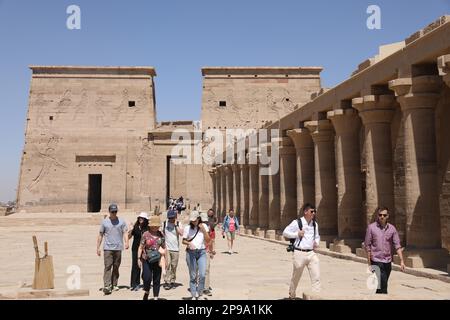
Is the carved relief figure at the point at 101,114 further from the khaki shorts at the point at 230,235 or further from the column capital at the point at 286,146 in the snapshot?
the khaki shorts at the point at 230,235

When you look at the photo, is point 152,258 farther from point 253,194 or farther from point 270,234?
point 253,194

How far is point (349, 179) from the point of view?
12219 mm

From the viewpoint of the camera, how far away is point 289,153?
17500 millimetres

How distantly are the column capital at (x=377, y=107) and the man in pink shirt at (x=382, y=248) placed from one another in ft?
16.1

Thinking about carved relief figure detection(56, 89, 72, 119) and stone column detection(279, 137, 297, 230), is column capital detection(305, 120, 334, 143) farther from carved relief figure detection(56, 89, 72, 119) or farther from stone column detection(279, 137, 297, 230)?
carved relief figure detection(56, 89, 72, 119)

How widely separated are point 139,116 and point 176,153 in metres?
4.54

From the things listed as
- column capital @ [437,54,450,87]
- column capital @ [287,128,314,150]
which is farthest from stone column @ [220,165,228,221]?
column capital @ [437,54,450,87]

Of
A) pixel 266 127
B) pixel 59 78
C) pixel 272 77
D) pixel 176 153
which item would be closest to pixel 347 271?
pixel 266 127

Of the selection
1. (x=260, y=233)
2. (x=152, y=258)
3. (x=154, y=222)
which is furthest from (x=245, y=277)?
(x=260, y=233)

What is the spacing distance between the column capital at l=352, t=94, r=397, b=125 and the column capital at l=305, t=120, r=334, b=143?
2786 mm

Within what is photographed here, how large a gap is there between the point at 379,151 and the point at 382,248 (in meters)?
5.05

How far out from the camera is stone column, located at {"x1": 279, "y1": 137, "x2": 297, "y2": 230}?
17289 millimetres

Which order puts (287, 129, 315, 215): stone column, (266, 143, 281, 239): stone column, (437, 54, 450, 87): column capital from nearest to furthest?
(437, 54, 450, 87): column capital, (287, 129, 315, 215): stone column, (266, 143, 281, 239): stone column
